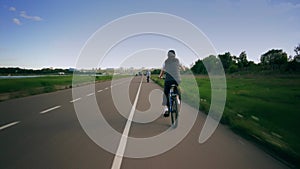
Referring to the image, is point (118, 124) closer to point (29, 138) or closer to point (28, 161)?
point (29, 138)

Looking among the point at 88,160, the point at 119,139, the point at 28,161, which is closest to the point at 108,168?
the point at 88,160

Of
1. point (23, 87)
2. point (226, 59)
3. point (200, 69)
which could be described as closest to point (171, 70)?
point (23, 87)

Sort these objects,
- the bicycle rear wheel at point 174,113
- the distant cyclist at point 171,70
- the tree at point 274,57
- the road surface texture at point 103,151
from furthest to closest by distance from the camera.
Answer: the tree at point 274,57, the distant cyclist at point 171,70, the bicycle rear wheel at point 174,113, the road surface texture at point 103,151

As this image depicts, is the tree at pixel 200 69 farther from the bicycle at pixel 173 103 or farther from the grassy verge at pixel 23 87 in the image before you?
the bicycle at pixel 173 103

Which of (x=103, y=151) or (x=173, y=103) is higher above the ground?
(x=173, y=103)

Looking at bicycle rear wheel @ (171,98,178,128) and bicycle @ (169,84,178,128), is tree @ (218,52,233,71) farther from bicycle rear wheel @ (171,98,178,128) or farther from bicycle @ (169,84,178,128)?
bicycle rear wheel @ (171,98,178,128)

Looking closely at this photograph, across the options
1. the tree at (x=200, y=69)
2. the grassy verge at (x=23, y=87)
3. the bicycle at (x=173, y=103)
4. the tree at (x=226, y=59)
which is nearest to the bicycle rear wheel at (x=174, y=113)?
the bicycle at (x=173, y=103)

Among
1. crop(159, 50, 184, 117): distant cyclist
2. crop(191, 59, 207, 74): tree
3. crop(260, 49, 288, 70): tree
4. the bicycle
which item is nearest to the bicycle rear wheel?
the bicycle

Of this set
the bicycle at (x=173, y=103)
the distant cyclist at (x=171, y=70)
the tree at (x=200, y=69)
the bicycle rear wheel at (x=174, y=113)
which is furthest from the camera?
the tree at (x=200, y=69)

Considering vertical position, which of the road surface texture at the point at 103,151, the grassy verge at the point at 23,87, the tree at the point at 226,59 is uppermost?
the tree at the point at 226,59

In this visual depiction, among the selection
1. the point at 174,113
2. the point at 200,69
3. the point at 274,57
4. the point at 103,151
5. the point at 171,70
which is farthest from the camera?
the point at 200,69

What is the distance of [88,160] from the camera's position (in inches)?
179

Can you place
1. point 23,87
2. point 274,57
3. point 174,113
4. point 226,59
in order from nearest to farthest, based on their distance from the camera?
point 174,113 → point 23,87 → point 274,57 → point 226,59

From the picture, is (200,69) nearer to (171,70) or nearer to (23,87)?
(23,87)
